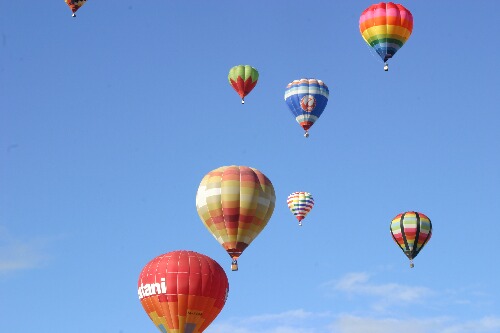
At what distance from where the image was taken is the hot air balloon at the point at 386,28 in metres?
73.0

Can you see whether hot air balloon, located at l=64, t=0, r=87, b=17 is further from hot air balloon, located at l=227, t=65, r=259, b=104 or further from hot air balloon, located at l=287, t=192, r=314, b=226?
hot air balloon, located at l=287, t=192, r=314, b=226

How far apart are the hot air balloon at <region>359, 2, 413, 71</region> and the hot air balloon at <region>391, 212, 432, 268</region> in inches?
415

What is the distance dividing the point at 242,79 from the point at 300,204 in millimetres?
14097

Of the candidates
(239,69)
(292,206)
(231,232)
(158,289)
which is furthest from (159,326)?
(292,206)

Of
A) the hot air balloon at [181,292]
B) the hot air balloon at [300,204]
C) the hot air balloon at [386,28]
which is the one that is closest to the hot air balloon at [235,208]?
the hot air balloon at [181,292]

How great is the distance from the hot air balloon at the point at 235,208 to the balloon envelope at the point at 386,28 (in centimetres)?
1212

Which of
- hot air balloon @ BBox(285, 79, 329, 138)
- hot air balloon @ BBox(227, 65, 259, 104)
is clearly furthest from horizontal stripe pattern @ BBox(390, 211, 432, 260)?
hot air balloon @ BBox(227, 65, 259, 104)

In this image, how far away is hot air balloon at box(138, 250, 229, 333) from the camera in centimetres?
6188

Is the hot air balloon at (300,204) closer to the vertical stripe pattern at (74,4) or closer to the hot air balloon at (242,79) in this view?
the hot air balloon at (242,79)

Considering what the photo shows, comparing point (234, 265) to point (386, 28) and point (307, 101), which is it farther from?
point (307, 101)

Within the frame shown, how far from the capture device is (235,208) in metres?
65.2

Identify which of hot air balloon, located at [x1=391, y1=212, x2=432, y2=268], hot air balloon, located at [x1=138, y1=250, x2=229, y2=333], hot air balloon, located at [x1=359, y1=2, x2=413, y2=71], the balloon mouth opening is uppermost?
hot air balloon, located at [x1=359, y1=2, x2=413, y2=71]

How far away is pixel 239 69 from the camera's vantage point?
279 feet

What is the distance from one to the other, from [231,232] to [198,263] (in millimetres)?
3551
